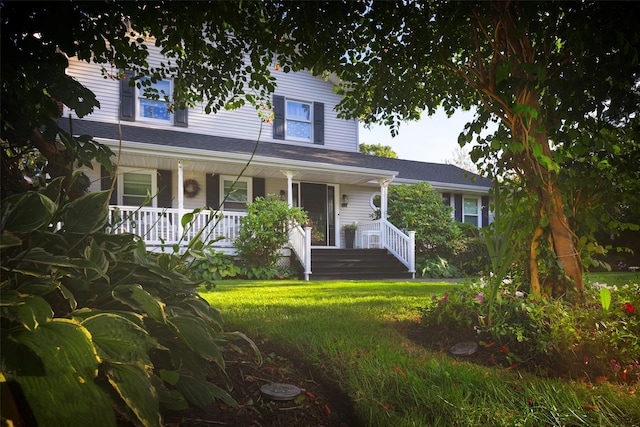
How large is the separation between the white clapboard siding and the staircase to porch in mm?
3699

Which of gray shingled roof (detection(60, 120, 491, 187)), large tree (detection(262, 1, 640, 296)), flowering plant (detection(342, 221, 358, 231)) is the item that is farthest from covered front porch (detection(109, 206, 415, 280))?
large tree (detection(262, 1, 640, 296))

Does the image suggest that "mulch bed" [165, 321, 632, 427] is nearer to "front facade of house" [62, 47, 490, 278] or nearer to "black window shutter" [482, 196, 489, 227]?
"front facade of house" [62, 47, 490, 278]

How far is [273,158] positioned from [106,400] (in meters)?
9.73

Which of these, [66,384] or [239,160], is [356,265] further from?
[66,384]

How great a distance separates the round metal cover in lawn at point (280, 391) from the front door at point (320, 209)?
11.1 meters

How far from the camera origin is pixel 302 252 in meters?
10.5

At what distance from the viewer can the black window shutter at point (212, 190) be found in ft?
38.4

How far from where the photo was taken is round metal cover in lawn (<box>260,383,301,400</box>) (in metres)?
1.84

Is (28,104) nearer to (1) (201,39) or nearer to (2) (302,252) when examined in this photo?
(1) (201,39)

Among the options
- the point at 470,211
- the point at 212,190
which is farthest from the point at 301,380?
the point at 470,211

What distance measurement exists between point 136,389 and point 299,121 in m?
12.4

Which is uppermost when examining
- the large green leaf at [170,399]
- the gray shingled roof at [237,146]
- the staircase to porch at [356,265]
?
the gray shingled roof at [237,146]

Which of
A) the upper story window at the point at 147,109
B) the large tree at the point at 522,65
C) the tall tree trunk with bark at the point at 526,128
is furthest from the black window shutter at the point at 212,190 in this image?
the tall tree trunk with bark at the point at 526,128

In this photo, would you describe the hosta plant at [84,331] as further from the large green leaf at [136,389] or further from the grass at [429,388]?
the grass at [429,388]
